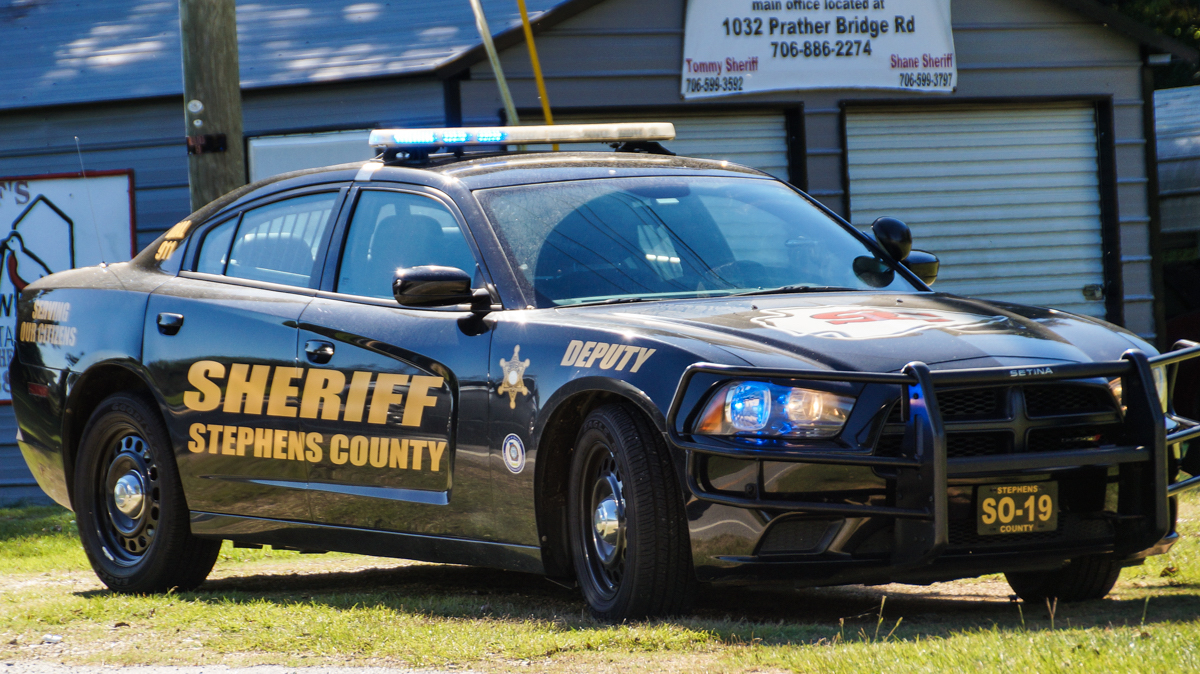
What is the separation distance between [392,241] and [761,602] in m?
1.89

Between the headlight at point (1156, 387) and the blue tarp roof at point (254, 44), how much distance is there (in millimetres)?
7040

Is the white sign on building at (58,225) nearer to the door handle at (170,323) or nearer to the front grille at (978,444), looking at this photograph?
the door handle at (170,323)

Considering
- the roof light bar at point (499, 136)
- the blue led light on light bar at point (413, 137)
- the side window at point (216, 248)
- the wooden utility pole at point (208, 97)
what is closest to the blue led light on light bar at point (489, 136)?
the roof light bar at point (499, 136)

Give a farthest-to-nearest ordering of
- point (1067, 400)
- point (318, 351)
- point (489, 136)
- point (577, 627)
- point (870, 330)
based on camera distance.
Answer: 1. point (489, 136)
2. point (318, 351)
3. point (577, 627)
4. point (870, 330)
5. point (1067, 400)

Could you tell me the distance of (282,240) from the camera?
616cm

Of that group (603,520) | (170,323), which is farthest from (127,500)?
(603,520)

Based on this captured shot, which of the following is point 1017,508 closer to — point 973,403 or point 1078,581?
point 973,403

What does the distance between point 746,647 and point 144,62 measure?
9.55 meters

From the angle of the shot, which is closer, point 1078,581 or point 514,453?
point 514,453

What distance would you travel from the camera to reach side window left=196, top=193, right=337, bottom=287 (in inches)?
236

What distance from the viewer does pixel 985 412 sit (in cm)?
426

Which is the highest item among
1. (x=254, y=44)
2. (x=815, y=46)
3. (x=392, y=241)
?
(x=254, y=44)

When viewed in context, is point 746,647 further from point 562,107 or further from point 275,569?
point 562,107

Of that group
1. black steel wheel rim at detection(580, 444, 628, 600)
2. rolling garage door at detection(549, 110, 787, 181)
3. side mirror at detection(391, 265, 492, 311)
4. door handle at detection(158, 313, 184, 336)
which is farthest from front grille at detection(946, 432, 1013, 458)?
rolling garage door at detection(549, 110, 787, 181)
